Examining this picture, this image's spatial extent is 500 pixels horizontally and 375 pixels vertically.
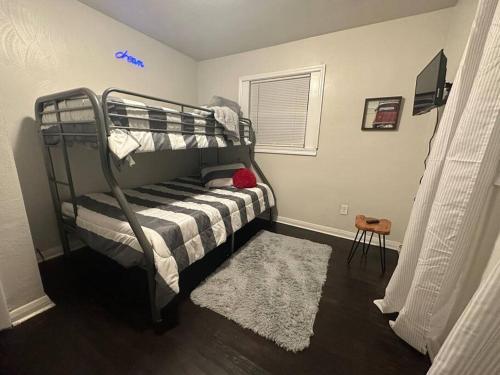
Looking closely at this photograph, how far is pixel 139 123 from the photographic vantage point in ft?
4.52

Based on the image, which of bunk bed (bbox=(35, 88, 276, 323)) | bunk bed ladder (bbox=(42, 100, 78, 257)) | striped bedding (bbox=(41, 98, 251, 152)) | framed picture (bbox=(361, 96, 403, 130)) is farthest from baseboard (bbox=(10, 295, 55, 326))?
framed picture (bbox=(361, 96, 403, 130))

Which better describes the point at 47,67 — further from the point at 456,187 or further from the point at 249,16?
the point at 456,187

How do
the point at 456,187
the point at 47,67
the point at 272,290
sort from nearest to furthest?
the point at 456,187, the point at 272,290, the point at 47,67

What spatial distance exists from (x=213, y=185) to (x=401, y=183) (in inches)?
82.5

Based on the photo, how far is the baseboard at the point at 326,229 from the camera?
227 cm

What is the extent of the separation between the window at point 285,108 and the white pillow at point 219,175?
1.76 feet

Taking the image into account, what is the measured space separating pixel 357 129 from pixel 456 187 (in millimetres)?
1535

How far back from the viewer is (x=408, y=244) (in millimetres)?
1185

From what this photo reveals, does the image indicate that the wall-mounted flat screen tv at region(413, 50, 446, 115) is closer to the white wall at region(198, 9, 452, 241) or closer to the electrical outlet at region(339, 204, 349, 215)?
the white wall at region(198, 9, 452, 241)

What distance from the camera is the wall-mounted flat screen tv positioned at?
1170 millimetres

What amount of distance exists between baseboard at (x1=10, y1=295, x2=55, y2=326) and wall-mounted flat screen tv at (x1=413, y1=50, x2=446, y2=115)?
2.81m

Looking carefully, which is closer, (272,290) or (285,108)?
(272,290)

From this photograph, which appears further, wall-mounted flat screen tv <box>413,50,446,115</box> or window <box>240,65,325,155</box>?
window <box>240,65,325,155</box>

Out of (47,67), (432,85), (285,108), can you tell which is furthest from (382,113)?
(47,67)
